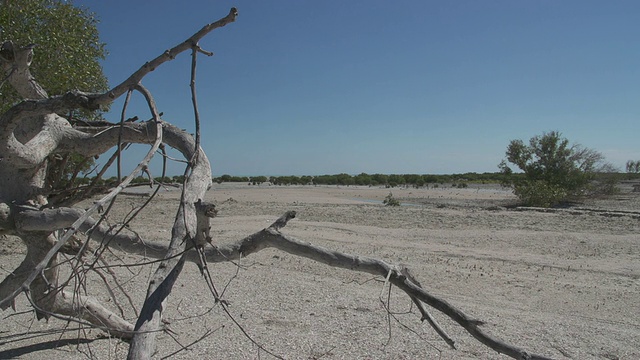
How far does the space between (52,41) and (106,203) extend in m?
4.98

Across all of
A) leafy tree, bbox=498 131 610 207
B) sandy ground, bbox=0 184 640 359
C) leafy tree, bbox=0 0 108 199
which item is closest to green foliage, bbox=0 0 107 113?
leafy tree, bbox=0 0 108 199

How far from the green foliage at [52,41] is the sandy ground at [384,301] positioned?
3.16m

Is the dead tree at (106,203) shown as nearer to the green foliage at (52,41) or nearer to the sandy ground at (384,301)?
the sandy ground at (384,301)

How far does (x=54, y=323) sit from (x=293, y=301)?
3008 mm

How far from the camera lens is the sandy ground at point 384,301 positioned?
478cm

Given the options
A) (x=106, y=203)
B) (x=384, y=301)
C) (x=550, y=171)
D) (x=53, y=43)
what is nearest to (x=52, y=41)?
(x=53, y=43)

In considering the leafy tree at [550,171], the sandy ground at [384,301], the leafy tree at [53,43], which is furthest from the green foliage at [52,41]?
the leafy tree at [550,171]

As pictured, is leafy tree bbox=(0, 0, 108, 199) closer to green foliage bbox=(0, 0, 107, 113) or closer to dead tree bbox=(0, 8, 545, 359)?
green foliage bbox=(0, 0, 107, 113)

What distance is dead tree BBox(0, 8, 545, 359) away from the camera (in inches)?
87.0

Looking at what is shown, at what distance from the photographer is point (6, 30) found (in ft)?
22.8

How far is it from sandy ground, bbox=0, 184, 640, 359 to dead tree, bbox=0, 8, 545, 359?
0.28 metres

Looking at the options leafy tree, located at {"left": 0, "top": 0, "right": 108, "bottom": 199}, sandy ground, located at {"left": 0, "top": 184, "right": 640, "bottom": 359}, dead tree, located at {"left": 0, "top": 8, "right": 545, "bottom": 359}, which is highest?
leafy tree, located at {"left": 0, "top": 0, "right": 108, "bottom": 199}

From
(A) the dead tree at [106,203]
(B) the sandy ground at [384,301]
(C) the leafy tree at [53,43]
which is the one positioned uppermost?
(C) the leafy tree at [53,43]

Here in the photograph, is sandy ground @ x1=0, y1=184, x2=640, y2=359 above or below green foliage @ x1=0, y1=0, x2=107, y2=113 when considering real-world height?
below
